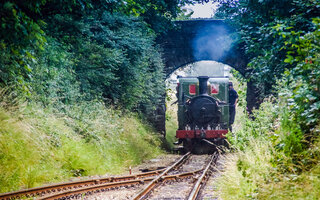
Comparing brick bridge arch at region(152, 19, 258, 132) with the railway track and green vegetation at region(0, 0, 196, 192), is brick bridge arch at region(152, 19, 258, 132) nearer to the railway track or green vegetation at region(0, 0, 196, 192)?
green vegetation at region(0, 0, 196, 192)

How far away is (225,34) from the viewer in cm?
1869

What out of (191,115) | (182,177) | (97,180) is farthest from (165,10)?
(97,180)

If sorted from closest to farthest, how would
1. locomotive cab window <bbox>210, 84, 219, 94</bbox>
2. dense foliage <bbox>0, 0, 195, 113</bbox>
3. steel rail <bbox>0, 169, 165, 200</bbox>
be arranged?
steel rail <bbox>0, 169, 165, 200</bbox>
dense foliage <bbox>0, 0, 195, 113</bbox>
locomotive cab window <bbox>210, 84, 219, 94</bbox>

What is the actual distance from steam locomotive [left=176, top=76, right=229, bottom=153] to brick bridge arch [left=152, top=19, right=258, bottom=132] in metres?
2.71

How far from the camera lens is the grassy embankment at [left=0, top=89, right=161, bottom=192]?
6.66 m

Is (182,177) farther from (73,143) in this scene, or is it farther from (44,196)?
(44,196)

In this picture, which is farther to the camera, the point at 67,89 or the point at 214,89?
the point at 214,89

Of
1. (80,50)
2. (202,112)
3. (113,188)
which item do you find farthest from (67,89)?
(202,112)

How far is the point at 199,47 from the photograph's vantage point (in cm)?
1945

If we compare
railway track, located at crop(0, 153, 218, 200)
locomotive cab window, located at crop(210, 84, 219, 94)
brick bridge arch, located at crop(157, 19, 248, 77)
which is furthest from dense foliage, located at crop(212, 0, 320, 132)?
railway track, located at crop(0, 153, 218, 200)

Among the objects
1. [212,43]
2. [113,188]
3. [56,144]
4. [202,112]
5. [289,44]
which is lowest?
[113,188]

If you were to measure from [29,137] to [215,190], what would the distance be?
3640mm

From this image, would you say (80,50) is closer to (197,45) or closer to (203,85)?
(203,85)

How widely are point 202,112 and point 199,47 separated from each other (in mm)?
5431
